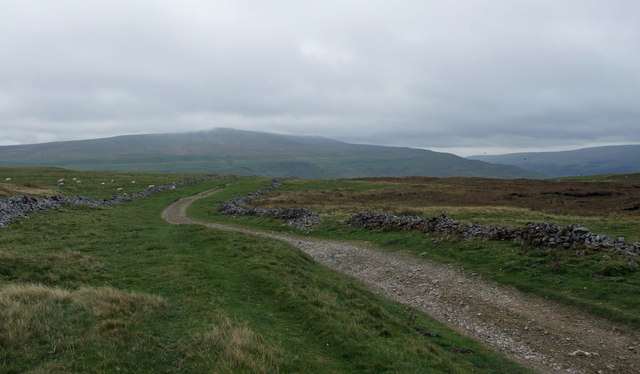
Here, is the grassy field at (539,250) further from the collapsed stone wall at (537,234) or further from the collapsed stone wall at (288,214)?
the collapsed stone wall at (288,214)

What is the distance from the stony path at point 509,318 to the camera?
10.0 metres

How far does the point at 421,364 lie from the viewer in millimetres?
8438

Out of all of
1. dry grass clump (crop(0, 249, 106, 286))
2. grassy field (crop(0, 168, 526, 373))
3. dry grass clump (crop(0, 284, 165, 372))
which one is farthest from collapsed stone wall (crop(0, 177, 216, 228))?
dry grass clump (crop(0, 284, 165, 372))

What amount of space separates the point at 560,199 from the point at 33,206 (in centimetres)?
6308

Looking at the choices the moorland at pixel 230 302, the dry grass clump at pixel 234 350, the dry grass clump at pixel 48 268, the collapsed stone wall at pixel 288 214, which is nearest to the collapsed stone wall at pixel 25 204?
the moorland at pixel 230 302

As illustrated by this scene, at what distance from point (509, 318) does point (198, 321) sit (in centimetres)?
1080

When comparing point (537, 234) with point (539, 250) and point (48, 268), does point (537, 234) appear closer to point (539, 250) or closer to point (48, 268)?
point (539, 250)

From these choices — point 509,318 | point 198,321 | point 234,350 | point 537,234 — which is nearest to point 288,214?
point 537,234

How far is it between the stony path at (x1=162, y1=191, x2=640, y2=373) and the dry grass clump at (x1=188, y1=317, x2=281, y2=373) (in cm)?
766

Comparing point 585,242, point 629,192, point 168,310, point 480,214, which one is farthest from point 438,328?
point 629,192

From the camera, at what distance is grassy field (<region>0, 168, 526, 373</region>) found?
7027 mm

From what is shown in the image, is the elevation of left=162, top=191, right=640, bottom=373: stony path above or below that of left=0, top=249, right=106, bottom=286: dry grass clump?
below

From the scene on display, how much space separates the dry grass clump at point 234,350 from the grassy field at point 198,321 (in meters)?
0.03

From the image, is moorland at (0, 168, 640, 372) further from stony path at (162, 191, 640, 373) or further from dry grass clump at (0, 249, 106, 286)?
stony path at (162, 191, 640, 373)
